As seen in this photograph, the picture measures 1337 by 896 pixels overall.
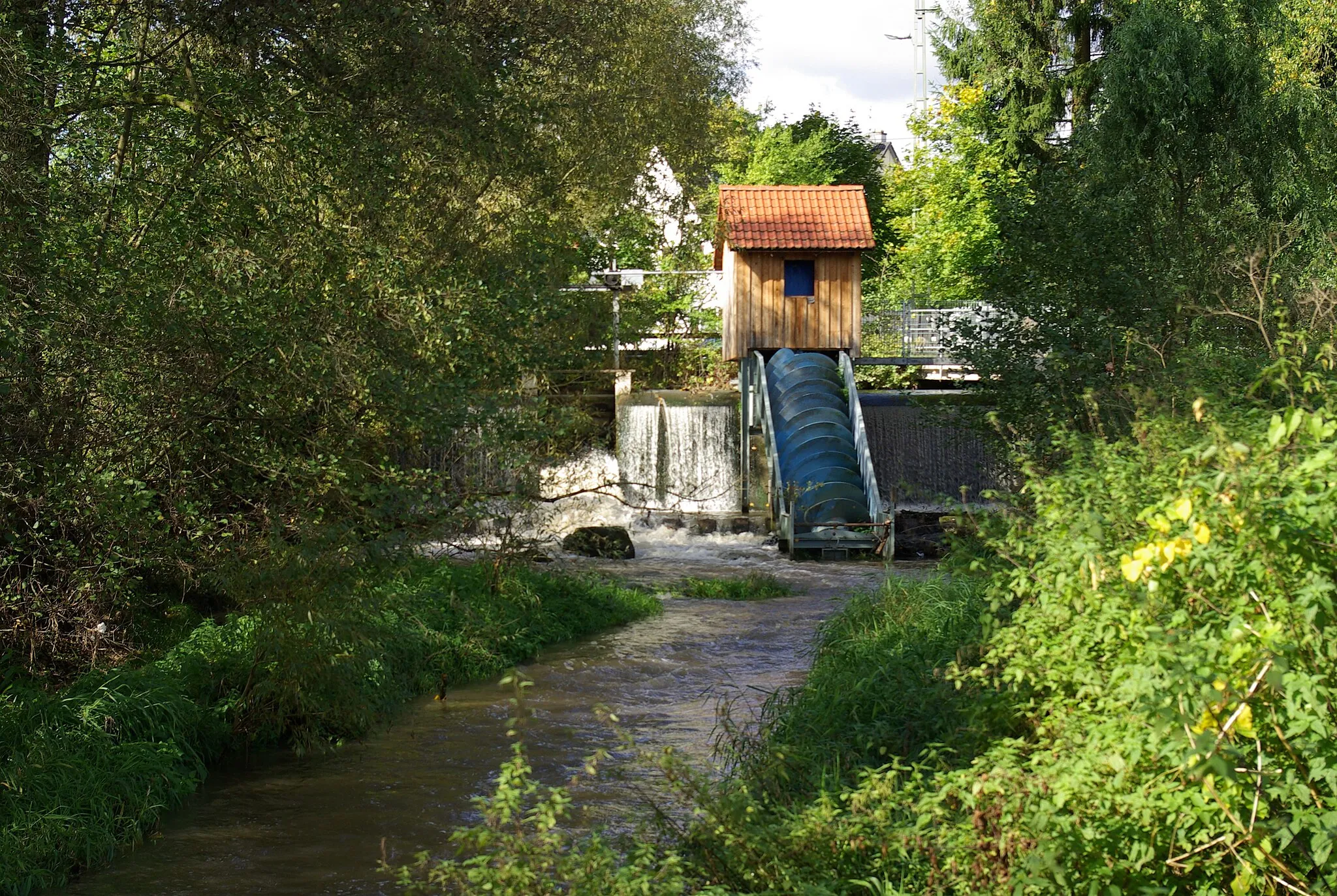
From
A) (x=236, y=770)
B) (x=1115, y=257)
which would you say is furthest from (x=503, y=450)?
(x=1115, y=257)

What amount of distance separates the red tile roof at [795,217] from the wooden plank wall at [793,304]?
31 cm

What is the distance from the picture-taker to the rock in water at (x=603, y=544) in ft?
59.3

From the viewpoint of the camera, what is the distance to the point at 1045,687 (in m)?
5.70

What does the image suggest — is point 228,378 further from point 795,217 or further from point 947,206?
point 947,206

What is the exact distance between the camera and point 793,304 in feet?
77.5

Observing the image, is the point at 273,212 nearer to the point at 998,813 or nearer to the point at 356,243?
the point at 356,243

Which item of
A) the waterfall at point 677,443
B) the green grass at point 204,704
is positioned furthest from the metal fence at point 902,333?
the green grass at point 204,704

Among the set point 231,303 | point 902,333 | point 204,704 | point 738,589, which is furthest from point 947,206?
point 204,704

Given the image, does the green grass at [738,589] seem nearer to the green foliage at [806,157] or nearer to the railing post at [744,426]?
the railing post at [744,426]

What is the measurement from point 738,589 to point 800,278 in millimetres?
9657

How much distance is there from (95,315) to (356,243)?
2122 mm

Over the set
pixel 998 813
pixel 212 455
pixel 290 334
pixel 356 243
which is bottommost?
pixel 998 813

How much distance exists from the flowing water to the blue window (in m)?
10.7

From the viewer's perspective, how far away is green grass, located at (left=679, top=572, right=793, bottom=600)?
15.2 metres
